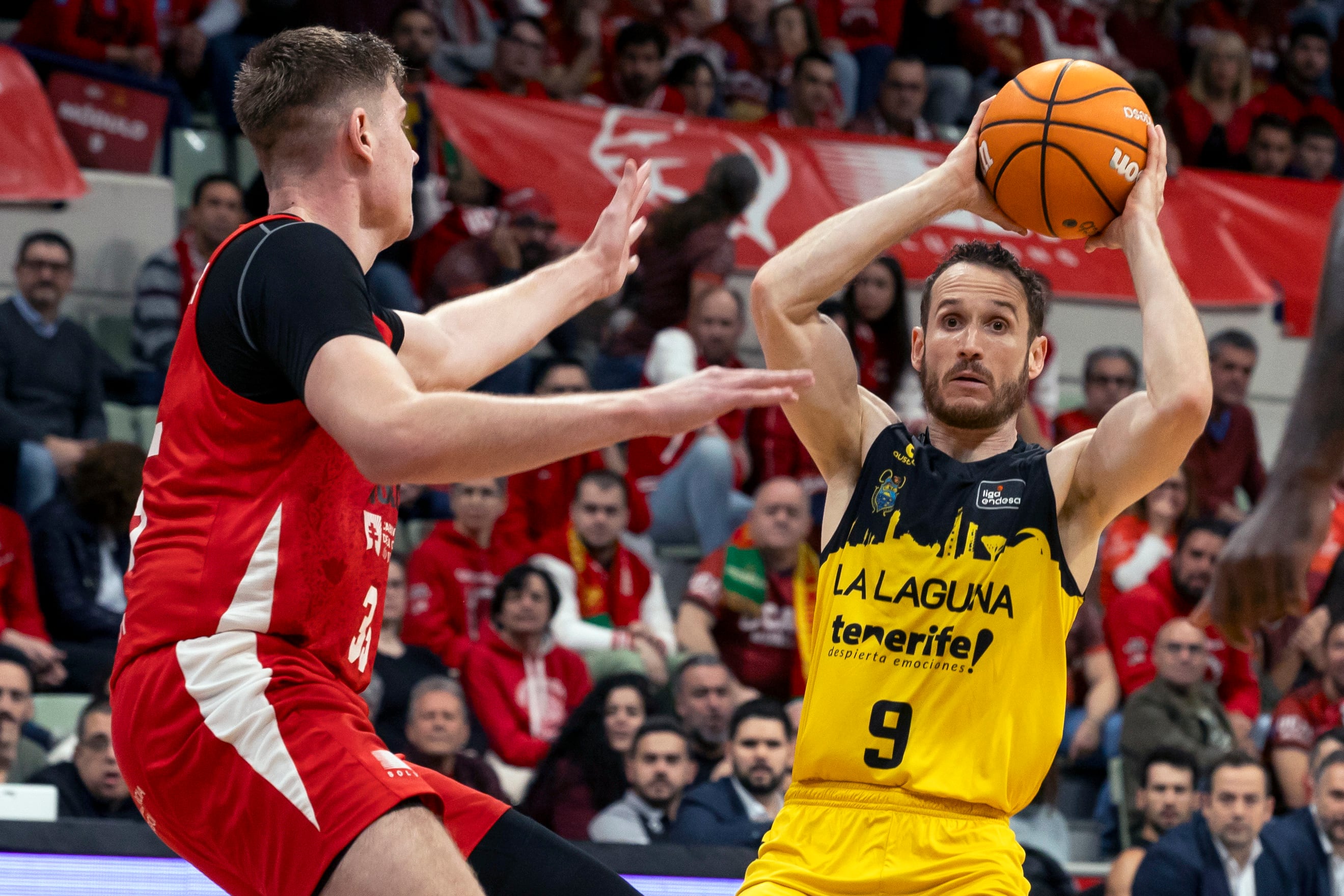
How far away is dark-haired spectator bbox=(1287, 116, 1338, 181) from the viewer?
504 inches

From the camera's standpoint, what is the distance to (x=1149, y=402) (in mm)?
3600

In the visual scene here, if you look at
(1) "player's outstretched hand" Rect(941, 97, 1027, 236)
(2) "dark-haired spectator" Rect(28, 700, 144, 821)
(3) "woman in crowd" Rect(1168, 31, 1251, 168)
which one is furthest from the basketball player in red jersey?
(3) "woman in crowd" Rect(1168, 31, 1251, 168)

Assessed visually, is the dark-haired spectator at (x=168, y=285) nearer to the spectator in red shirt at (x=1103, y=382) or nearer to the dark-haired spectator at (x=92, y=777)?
the dark-haired spectator at (x=92, y=777)

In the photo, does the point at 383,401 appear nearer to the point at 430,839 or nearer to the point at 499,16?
the point at 430,839

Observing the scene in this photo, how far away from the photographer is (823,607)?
3.77m

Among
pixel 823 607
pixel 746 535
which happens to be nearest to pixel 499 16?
pixel 746 535

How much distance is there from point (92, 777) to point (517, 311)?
339 cm

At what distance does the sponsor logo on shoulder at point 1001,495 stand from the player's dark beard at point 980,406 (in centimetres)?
16

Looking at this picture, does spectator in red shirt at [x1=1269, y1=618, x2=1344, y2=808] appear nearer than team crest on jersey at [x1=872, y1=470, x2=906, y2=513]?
No

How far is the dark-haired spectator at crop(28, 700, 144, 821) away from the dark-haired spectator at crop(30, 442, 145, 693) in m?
1.10

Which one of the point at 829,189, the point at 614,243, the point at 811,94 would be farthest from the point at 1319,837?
the point at 811,94

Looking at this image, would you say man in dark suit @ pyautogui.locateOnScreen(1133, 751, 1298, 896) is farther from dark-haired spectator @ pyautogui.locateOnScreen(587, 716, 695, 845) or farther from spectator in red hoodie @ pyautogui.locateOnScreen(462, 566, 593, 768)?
spectator in red hoodie @ pyautogui.locateOnScreen(462, 566, 593, 768)

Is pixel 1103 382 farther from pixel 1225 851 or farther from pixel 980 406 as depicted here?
pixel 980 406

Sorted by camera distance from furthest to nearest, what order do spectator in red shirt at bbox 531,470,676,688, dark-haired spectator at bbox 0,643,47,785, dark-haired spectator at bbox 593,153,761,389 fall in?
dark-haired spectator at bbox 593,153,761,389 < spectator in red shirt at bbox 531,470,676,688 < dark-haired spectator at bbox 0,643,47,785
